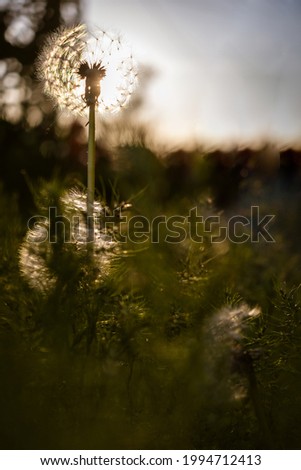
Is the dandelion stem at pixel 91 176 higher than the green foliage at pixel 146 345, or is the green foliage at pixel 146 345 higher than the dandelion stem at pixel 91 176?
the dandelion stem at pixel 91 176

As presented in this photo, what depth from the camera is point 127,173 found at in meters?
1.16

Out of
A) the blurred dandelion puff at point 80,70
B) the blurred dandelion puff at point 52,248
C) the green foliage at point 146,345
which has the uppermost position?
the blurred dandelion puff at point 80,70

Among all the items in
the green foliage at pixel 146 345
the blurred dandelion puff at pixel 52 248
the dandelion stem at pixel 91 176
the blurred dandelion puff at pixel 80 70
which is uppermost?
the blurred dandelion puff at pixel 80 70

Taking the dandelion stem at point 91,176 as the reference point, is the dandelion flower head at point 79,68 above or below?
above

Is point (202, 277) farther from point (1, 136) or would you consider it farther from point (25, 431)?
point (1, 136)

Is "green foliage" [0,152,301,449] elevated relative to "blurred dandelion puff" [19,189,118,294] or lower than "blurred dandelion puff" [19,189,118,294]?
lower

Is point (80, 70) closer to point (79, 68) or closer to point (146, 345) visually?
point (79, 68)

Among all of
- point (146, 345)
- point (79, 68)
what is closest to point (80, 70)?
point (79, 68)

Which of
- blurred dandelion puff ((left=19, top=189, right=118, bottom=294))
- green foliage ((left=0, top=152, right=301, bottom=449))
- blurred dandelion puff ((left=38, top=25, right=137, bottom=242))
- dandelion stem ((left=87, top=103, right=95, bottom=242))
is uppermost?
blurred dandelion puff ((left=38, top=25, right=137, bottom=242))

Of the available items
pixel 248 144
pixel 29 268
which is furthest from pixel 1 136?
pixel 29 268

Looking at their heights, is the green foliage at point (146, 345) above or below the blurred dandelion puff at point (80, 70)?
below

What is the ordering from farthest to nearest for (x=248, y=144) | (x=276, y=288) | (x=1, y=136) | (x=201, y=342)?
(x=1, y=136)
(x=248, y=144)
(x=276, y=288)
(x=201, y=342)

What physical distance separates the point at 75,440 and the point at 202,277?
33cm

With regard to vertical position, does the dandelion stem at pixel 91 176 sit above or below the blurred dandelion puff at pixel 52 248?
above
